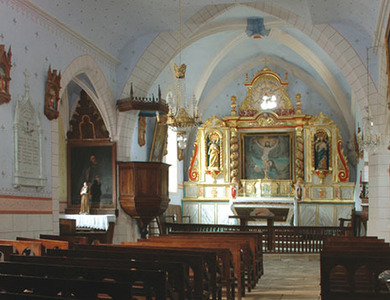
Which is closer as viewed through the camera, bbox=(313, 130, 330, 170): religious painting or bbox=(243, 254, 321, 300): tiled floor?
bbox=(243, 254, 321, 300): tiled floor

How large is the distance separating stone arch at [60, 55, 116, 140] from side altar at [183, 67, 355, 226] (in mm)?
6866

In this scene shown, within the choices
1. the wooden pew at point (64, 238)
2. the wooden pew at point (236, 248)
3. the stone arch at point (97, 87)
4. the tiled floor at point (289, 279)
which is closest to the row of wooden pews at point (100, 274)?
the wooden pew at point (64, 238)

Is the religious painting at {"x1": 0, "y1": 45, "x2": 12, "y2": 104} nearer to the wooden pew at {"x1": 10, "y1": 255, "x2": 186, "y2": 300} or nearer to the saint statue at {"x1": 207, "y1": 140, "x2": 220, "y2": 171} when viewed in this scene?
the wooden pew at {"x1": 10, "y1": 255, "x2": 186, "y2": 300}

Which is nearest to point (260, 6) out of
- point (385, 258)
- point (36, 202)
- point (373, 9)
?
point (373, 9)

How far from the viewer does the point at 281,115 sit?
18.6 metres

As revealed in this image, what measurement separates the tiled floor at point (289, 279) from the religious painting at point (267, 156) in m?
6.40

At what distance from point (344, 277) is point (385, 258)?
1.60m

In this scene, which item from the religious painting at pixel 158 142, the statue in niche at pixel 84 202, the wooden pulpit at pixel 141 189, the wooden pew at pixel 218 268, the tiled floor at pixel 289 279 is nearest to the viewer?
the wooden pew at pixel 218 268

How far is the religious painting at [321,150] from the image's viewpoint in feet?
59.0

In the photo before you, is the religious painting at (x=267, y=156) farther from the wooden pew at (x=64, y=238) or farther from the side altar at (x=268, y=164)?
the wooden pew at (x=64, y=238)

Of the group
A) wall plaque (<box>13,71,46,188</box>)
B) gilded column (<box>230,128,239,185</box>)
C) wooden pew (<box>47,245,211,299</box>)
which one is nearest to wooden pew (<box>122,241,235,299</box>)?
wooden pew (<box>47,245,211,299</box>)

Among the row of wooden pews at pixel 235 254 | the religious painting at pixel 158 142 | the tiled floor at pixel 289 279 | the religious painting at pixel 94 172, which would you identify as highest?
the religious painting at pixel 158 142

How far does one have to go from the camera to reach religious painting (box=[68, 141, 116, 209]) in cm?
1248

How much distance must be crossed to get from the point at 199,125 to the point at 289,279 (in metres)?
4.60
